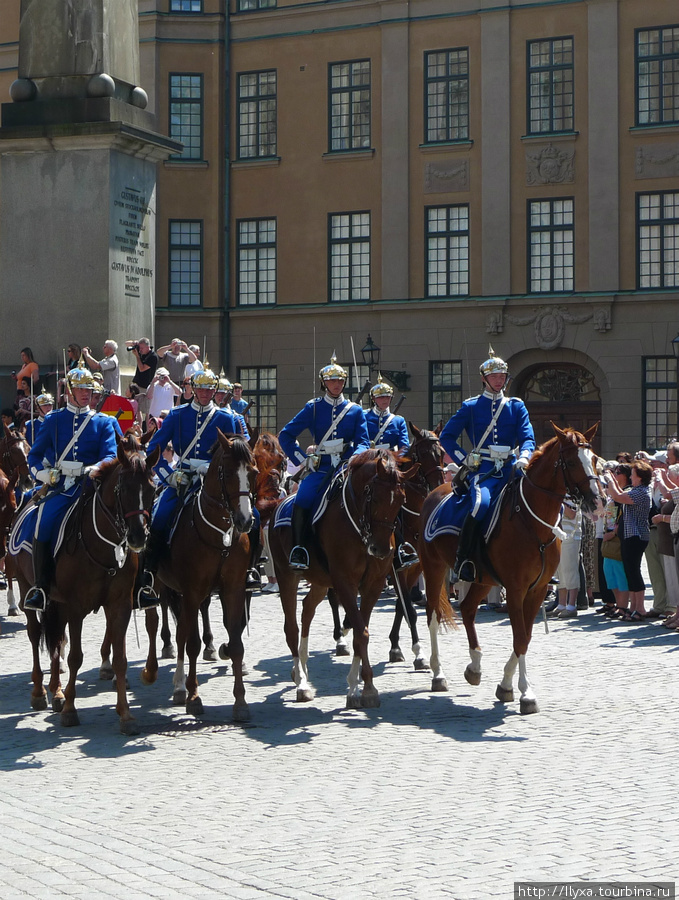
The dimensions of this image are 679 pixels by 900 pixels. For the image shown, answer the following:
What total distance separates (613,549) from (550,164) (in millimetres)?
21738

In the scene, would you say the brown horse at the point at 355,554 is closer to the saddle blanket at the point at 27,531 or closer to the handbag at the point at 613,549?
the saddle blanket at the point at 27,531

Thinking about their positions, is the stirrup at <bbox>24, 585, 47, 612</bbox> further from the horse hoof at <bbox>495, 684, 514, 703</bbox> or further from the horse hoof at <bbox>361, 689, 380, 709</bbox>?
the horse hoof at <bbox>495, 684, 514, 703</bbox>

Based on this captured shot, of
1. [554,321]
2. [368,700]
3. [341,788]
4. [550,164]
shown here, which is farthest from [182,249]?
[341,788]

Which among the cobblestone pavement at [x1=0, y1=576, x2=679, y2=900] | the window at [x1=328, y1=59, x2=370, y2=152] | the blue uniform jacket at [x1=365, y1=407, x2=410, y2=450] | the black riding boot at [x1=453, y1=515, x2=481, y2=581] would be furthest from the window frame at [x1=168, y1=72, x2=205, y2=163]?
the black riding boot at [x1=453, y1=515, x2=481, y2=581]

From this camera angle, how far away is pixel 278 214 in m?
41.5

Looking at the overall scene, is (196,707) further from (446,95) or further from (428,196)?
(446,95)

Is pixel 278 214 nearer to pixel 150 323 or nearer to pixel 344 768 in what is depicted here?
pixel 150 323

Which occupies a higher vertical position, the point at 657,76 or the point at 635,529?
the point at 657,76

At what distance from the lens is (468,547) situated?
11977mm

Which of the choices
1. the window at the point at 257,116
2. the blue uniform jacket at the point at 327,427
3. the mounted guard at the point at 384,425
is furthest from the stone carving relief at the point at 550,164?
the blue uniform jacket at the point at 327,427

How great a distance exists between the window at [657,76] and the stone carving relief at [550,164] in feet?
6.95

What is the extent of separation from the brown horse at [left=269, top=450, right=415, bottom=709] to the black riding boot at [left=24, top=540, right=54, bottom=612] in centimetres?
228

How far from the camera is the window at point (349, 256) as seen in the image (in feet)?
132

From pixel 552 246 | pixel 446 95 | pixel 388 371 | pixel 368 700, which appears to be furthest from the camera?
pixel 388 371
